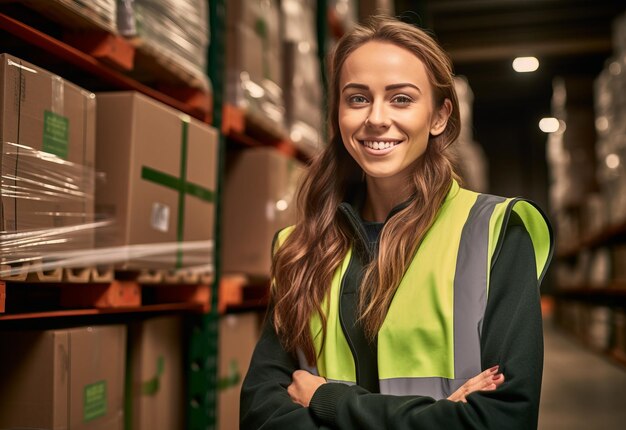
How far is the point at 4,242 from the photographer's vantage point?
2205mm

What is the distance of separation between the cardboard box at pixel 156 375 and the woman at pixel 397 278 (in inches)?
54.2

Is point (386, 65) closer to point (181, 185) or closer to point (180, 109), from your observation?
point (181, 185)

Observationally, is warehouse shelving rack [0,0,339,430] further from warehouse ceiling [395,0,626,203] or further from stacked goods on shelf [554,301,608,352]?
stacked goods on shelf [554,301,608,352]

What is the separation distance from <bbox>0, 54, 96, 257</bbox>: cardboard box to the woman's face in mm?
1022

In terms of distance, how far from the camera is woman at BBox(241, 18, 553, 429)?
1.70 meters

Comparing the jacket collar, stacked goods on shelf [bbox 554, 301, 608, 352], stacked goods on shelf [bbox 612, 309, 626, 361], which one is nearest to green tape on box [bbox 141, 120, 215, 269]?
the jacket collar

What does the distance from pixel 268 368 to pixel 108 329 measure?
41.5 inches

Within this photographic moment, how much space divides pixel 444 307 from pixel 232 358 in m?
2.63

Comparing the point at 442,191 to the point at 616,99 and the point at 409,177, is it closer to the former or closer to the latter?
the point at 409,177

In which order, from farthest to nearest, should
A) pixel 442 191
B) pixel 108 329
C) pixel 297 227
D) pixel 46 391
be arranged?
pixel 108 329 < pixel 46 391 < pixel 297 227 < pixel 442 191

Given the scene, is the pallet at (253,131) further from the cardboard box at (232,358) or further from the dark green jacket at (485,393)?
the dark green jacket at (485,393)

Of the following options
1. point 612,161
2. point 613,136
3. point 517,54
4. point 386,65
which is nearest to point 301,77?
point 386,65

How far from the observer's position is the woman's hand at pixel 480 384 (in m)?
1.65

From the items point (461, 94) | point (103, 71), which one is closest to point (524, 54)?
point (461, 94)
